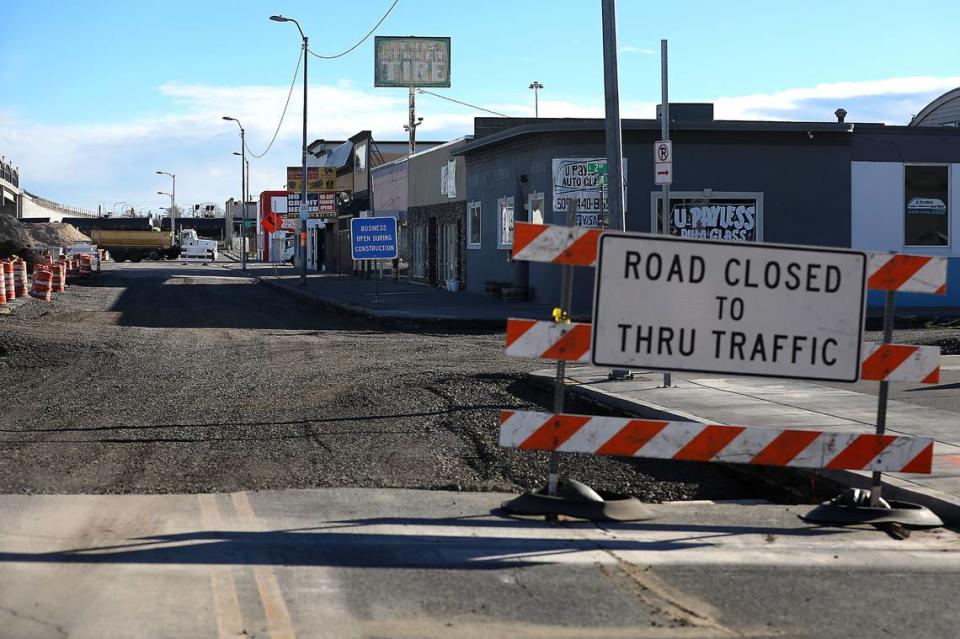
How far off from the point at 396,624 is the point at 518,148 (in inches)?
1117

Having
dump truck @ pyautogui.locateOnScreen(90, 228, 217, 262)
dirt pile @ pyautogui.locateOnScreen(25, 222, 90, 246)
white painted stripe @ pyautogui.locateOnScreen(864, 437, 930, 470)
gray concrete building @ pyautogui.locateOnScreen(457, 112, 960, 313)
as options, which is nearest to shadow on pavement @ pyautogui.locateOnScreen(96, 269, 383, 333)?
gray concrete building @ pyautogui.locateOnScreen(457, 112, 960, 313)

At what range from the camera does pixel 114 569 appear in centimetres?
579

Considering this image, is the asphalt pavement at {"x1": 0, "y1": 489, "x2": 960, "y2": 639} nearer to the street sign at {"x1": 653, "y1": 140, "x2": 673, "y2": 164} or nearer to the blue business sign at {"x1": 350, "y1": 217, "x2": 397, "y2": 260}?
the street sign at {"x1": 653, "y1": 140, "x2": 673, "y2": 164}

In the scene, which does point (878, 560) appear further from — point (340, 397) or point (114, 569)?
point (340, 397)

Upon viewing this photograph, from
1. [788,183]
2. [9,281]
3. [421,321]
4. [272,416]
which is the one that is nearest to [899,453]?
[272,416]

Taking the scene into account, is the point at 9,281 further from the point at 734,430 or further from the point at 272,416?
the point at 734,430

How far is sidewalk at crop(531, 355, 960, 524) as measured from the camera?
8.07m

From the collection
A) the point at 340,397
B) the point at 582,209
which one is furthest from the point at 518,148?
the point at 340,397

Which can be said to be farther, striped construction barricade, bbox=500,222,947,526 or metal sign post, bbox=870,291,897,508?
metal sign post, bbox=870,291,897,508

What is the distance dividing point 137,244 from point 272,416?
86856 millimetres

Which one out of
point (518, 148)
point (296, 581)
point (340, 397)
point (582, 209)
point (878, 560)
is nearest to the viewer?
point (296, 581)

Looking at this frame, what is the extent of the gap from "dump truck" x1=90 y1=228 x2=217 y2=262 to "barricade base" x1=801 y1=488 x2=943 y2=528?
87.5m

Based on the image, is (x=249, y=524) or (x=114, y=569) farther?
(x=249, y=524)

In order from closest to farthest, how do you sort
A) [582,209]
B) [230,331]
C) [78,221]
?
[230,331], [582,209], [78,221]
